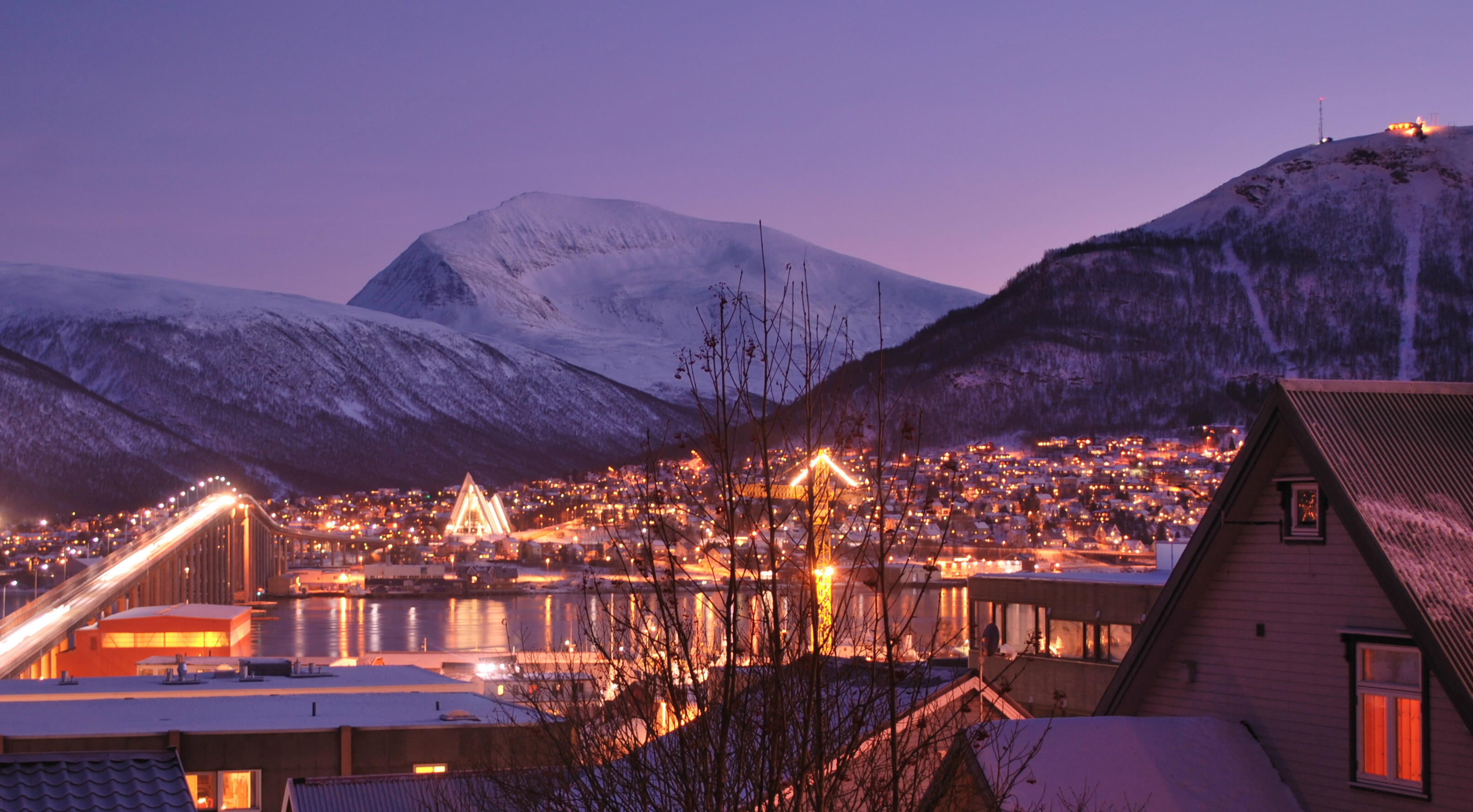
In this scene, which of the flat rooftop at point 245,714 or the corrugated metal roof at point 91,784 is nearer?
the corrugated metal roof at point 91,784

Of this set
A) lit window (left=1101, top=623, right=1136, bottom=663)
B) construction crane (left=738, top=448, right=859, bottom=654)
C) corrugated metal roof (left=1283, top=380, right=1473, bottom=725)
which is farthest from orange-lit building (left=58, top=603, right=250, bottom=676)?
corrugated metal roof (left=1283, top=380, right=1473, bottom=725)

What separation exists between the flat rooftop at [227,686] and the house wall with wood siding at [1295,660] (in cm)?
1605

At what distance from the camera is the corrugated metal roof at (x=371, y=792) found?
420 inches

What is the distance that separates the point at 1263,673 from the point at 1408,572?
0.86 m

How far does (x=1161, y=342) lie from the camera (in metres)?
111

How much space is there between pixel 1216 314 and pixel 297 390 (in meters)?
84.2

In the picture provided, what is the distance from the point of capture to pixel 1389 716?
607 centimetres

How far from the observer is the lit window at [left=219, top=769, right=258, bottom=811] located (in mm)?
17031

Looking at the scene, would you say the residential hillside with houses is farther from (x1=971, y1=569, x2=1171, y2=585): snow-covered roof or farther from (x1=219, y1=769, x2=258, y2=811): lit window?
(x1=219, y1=769, x2=258, y2=811): lit window

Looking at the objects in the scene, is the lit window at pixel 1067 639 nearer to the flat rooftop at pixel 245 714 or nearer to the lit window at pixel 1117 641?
the lit window at pixel 1117 641

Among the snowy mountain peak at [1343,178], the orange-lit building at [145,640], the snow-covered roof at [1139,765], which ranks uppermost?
the snowy mountain peak at [1343,178]

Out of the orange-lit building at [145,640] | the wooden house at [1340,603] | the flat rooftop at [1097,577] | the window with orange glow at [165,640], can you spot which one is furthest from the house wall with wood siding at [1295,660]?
the window with orange glow at [165,640]

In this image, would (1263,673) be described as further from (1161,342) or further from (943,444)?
(1161,342)

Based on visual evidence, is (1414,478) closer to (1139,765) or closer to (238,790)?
(1139,765)
